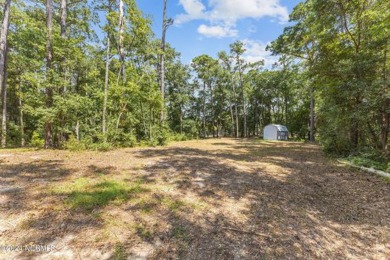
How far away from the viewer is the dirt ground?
2445 millimetres

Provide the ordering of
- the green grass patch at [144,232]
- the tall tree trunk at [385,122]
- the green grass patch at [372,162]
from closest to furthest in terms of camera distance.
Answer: the green grass patch at [144,232]
the green grass patch at [372,162]
the tall tree trunk at [385,122]

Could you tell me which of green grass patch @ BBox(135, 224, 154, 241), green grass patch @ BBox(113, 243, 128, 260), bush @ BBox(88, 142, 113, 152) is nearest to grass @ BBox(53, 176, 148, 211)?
green grass patch @ BBox(135, 224, 154, 241)

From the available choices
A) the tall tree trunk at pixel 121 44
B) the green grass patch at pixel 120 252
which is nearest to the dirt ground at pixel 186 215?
the green grass patch at pixel 120 252

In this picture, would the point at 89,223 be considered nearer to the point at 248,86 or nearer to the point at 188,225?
the point at 188,225

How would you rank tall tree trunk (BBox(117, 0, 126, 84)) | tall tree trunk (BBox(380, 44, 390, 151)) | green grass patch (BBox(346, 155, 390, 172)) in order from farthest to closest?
tall tree trunk (BBox(117, 0, 126, 84))
tall tree trunk (BBox(380, 44, 390, 151))
green grass patch (BBox(346, 155, 390, 172))

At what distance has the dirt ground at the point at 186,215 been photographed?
8.02ft

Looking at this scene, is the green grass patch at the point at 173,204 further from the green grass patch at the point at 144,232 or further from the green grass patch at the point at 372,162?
the green grass patch at the point at 372,162

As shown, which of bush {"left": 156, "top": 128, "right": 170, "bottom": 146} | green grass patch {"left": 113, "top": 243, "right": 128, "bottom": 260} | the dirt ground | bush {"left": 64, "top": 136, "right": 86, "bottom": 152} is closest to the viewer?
green grass patch {"left": 113, "top": 243, "right": 128, "bottom": 260}

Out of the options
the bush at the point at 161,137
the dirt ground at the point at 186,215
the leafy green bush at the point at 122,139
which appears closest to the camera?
the dirt ground at the point at 186,215

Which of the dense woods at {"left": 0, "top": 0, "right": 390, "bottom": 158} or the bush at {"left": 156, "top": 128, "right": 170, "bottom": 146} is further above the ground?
the dense woods at {"left": 0, "top": 0, "right": 390, "bottom": 158}

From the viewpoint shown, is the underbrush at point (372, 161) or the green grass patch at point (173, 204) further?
the underbrush at point (372, 161)

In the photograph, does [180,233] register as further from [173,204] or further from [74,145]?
[74,145]

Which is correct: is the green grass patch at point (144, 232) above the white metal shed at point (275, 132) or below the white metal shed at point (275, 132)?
below

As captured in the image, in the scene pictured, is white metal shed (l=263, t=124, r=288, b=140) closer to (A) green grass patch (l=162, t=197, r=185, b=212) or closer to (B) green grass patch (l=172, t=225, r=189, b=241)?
(A) green grass patch (l=162, t=197, r=185, b=212)
